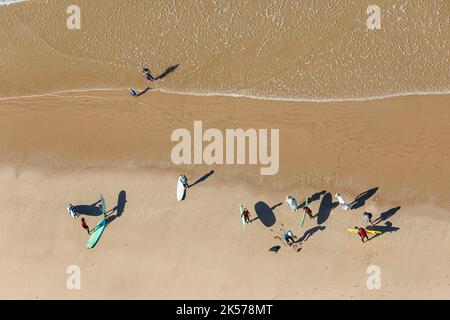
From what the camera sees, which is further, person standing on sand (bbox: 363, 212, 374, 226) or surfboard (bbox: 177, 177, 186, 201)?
surfboard (bbox: 177, 177, 186, 201)

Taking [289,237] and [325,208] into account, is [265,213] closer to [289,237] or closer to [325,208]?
[289,237]

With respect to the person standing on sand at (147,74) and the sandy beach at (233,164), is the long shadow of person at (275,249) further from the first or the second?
the person standing on sand at (147,74)

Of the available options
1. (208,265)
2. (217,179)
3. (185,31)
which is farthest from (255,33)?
(208,265)

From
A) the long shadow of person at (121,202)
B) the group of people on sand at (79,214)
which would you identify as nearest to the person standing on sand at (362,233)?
the long shadow of person at (121,202)

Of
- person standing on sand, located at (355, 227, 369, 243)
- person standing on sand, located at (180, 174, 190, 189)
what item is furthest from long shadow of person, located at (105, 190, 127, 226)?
person standing on sand, located at (355, 227, 369, 243)

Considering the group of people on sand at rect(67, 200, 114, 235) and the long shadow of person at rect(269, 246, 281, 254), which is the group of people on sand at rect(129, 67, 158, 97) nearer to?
the group of people on sand at rect(67, 200, 114, 235)
